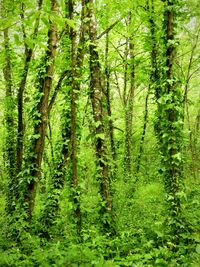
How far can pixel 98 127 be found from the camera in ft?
25.3

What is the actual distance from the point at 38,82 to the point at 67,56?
224 centimetres

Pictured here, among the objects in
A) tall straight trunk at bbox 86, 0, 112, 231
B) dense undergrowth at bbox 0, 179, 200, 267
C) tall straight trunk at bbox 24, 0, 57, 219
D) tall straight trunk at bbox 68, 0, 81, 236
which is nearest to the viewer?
dense undergrowth at bbox 0, 179, 200, 267

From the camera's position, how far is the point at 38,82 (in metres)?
8.05

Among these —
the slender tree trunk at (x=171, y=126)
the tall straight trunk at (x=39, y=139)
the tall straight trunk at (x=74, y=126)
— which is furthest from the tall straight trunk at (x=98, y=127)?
the slender tree trunk at (x=171, y=126)

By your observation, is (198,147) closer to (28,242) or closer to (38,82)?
(38,82)

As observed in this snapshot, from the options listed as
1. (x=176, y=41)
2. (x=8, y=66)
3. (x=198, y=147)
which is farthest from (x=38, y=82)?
(x=198, y=147)

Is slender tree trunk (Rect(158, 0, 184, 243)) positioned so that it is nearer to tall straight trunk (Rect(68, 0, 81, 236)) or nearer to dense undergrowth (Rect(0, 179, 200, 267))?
dense undergrowth (Rect(0, 179, 200, 267))

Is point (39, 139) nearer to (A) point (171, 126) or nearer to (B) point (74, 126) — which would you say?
(B) point (74, 126)

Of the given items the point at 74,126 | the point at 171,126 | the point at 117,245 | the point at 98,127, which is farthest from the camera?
the point at 98,127

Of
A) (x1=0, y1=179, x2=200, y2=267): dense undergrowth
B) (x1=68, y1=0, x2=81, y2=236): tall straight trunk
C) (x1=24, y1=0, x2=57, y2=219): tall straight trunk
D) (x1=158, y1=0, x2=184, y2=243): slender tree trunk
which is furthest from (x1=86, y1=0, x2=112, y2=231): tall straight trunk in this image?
(x1=158, y1=0, x2=184, y2=243): slender tree trunk

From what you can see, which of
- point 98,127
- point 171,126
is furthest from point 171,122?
point 98,127

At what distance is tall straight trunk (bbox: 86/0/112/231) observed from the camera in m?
7.62

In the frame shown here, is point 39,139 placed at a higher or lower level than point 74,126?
lower

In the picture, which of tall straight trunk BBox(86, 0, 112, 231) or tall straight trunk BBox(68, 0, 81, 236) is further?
tall straight trunk BBox(86, 0, 112, 231)
